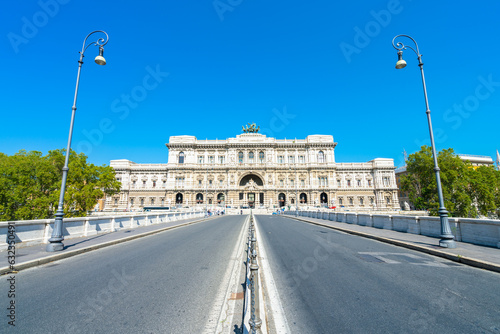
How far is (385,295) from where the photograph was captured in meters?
4.53

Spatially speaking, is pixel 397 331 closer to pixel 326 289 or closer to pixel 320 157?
pixel 326 289

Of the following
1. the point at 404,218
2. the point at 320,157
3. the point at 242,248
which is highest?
the point at 320,157

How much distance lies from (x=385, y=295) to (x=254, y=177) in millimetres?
64172

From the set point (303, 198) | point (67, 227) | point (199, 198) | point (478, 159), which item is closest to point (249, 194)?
point (199, 198)

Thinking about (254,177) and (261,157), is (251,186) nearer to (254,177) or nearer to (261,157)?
(254,177)

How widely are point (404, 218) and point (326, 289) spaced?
1182cm

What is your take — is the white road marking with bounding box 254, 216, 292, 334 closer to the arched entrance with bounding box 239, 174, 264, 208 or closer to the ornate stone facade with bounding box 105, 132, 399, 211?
the arched entrance with bounding box 239, 174, 264, 208

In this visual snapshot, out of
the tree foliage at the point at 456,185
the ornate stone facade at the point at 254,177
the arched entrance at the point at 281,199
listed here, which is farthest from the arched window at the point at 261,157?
the tree foliage at the point at 456,185

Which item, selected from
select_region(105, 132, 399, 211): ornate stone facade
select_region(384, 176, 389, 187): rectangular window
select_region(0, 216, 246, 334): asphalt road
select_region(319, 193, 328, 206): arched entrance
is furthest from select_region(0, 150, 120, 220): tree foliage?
select_region(384, 176, 389, 187): rectangular window

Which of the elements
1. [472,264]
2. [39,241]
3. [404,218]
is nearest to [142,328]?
[472,264]

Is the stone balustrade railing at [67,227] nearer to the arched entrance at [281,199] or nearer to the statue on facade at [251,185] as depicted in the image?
the statue on facade at [251,185]

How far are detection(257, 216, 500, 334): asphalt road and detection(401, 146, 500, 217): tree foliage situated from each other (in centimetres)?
4003

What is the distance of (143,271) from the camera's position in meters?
6.32

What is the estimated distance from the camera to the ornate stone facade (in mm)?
63812
